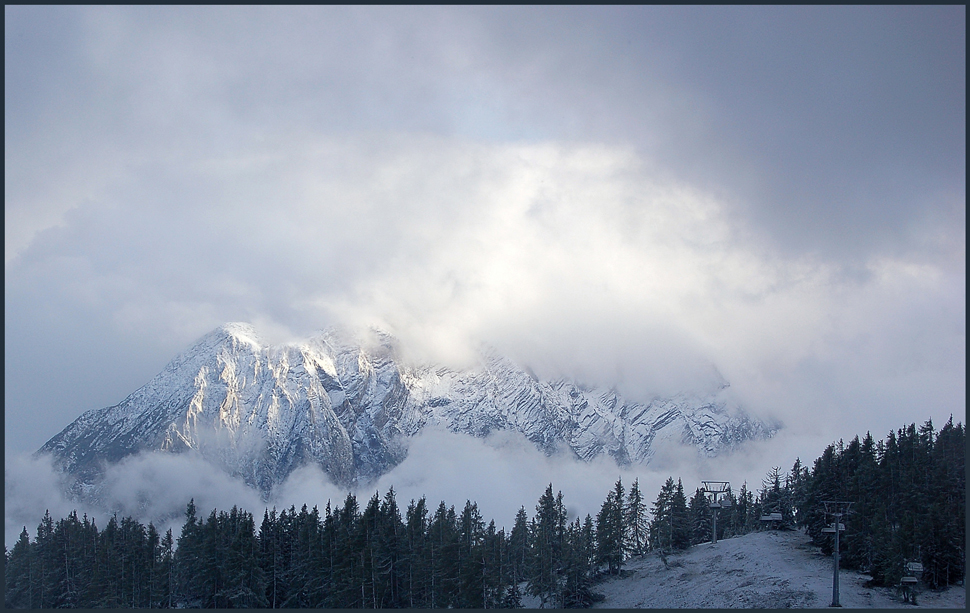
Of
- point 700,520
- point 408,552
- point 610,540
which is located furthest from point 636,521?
point 408,552

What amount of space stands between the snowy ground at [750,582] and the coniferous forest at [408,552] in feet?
10.2

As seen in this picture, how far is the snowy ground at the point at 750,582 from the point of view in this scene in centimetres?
9094

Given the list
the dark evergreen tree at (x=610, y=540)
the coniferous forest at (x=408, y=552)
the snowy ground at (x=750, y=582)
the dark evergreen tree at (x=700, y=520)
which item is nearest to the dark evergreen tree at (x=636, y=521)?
the snowy ground at (x=750, y=582)

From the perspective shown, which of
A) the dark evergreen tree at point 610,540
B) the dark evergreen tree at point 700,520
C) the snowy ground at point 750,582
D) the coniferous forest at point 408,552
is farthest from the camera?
the dark evergreen tree at point 700,520

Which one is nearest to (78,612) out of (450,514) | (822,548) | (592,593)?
(450,514)

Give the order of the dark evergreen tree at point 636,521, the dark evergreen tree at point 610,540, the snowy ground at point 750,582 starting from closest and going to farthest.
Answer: the snowy ground at point 750,582
the dark evergreen tree at point 610,540
the dark evergreen tree at point 636,521

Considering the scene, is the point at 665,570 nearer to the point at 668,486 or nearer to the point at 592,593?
the point at 592,593

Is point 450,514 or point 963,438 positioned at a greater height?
point 963,438

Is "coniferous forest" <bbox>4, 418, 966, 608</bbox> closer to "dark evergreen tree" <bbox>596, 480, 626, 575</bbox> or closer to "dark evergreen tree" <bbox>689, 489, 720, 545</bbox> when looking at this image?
"dark evergreen tree" <bbox>596, 480, 626, 575</bbox>

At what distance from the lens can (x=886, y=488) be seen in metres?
109

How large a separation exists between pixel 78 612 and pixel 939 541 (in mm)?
105947

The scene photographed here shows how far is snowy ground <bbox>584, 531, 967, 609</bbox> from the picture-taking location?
9094 centimetres

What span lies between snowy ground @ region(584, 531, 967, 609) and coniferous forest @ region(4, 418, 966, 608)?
3111 mm

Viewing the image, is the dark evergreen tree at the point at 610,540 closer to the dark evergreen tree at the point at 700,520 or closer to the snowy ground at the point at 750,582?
the snowy ground at the point at 750,582
